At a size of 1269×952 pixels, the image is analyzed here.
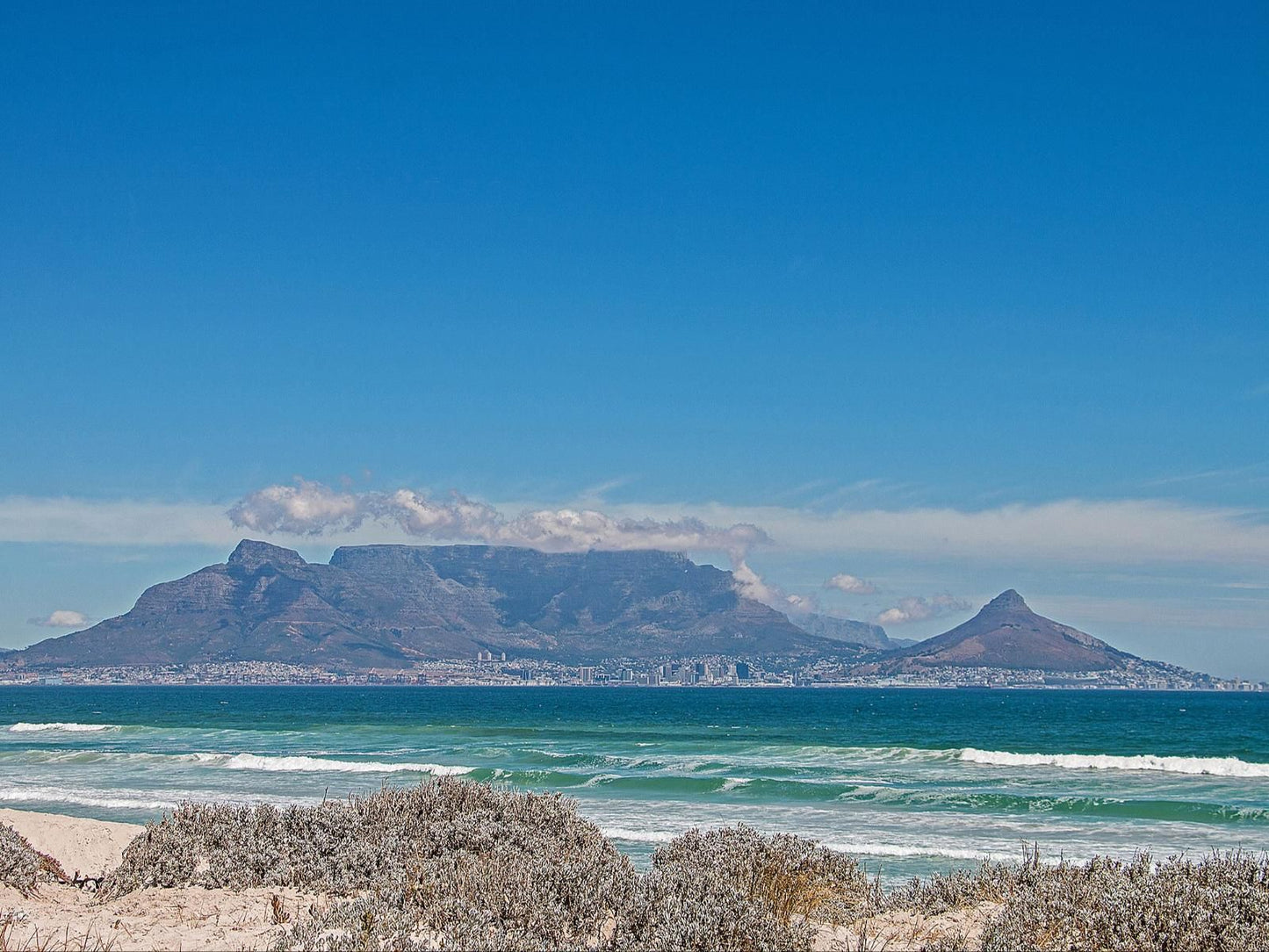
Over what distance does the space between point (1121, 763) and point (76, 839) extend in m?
34.2

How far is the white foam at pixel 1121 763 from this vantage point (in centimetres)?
3609

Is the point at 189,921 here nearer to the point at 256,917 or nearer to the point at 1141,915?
the point at 256,917

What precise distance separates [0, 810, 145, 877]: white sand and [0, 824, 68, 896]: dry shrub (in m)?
2.08

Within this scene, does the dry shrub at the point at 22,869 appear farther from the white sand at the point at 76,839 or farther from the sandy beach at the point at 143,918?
the white sand at the point at 76,839

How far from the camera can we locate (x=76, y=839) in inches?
611

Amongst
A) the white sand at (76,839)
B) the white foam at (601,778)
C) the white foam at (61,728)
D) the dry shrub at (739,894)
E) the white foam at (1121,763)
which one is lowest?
the white foam at (61,728)

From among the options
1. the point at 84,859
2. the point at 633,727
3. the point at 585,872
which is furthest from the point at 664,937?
the point at 633,727

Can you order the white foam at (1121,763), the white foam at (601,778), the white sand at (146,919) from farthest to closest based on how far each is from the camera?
the white foam at (1121,763) → the white foam at (601,778) → the white sand at (146,919)

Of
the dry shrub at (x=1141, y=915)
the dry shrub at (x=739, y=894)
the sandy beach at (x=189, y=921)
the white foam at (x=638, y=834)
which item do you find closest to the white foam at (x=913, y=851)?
the white foam at (x=638, y=834)

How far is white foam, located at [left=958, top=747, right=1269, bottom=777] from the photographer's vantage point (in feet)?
118

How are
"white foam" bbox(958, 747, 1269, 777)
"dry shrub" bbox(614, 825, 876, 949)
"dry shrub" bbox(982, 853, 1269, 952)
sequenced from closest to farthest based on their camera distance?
"dry shrub" bbox(614, 825, 876, 949), "dry shrub" bbox(982, 853, 1269, 952), "white foam" bbox(958, 747, 1269, 777)

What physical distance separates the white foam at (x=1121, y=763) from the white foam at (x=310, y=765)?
18.1 metres

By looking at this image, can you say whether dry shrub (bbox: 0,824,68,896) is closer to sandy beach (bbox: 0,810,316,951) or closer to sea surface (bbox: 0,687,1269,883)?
sandy beach (bbox: 0,810,316,951)

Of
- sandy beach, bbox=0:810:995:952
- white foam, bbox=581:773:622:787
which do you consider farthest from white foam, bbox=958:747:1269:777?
sandy beach, bbox=0:810:995:952
